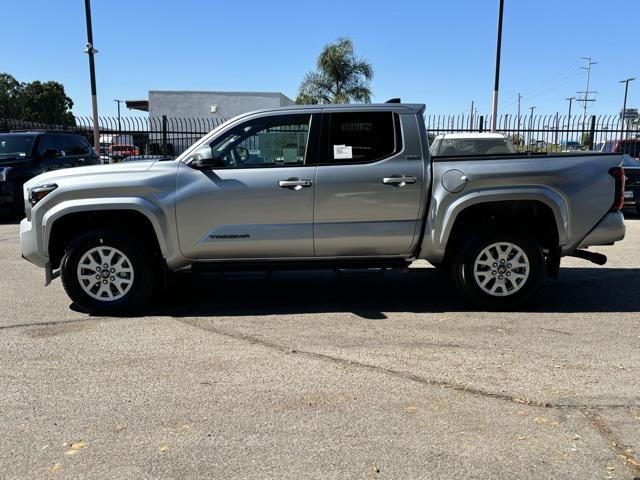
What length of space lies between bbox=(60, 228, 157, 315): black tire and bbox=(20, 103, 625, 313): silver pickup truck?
13mm

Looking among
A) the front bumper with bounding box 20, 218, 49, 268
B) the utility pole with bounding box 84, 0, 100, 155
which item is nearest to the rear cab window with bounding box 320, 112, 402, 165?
the front bumper with bounding box 20, 218, 49, 268

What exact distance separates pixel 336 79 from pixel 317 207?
25383mm

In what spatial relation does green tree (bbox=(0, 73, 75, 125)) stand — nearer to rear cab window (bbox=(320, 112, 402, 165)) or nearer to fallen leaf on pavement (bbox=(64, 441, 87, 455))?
rear cab window (bbox=(320, 112, 402, 165))

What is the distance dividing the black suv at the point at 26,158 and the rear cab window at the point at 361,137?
932cm

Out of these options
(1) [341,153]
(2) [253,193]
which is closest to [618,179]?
(1) [341,153]

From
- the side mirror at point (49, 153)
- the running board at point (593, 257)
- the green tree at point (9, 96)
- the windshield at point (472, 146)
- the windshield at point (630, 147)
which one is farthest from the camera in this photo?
the green tree at point (9, 96)

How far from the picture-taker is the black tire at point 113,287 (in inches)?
218

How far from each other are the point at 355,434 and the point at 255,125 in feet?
11.1

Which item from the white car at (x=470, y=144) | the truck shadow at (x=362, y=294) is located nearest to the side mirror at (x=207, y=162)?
the truck shadow at (x=362, y=294)

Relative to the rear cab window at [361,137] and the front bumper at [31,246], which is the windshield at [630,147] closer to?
the rear cab window at [361,137]

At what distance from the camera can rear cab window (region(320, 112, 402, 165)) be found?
5.65 m

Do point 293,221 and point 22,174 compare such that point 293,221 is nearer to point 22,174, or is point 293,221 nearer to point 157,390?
point 157,390

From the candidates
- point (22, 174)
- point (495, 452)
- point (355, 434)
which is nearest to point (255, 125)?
point (355, 434)

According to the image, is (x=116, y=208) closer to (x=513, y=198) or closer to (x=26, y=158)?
(x=513, y=198)
